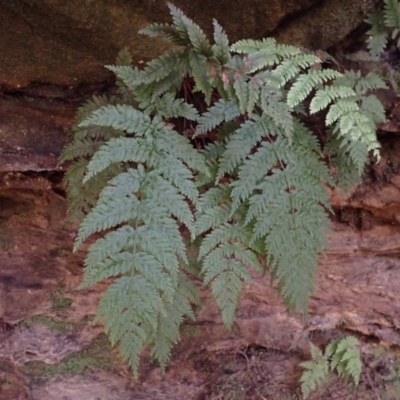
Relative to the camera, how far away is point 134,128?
7.19ft

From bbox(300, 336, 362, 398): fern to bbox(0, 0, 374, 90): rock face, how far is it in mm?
2432

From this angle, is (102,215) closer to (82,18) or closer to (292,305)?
(82,18)

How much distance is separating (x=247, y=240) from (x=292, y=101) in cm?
76

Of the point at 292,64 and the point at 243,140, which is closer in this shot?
the point at 292,64

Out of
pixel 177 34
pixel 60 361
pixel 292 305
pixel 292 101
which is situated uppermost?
pixel 177 34

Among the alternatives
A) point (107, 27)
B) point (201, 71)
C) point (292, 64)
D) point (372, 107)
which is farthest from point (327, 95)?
point (107, 27)

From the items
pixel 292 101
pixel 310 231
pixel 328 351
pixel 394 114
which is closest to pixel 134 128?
pixel 292 101

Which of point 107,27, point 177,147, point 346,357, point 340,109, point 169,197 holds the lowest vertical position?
point 346,357

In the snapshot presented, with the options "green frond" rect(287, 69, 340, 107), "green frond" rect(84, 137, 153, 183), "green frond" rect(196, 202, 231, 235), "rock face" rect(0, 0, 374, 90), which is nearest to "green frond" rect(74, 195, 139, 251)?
"green frond" rect(84, 137, 153, 183)

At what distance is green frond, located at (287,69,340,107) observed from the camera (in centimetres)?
A: 218

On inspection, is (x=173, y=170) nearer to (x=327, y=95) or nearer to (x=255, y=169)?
(x=255, y=169)

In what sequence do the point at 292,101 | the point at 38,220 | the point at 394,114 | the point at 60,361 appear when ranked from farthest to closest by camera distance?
the point at 60,361
the point at 38,220
the point at 394,114
the point at 292,101

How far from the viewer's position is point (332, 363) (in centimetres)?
369

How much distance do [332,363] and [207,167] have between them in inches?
91.8
